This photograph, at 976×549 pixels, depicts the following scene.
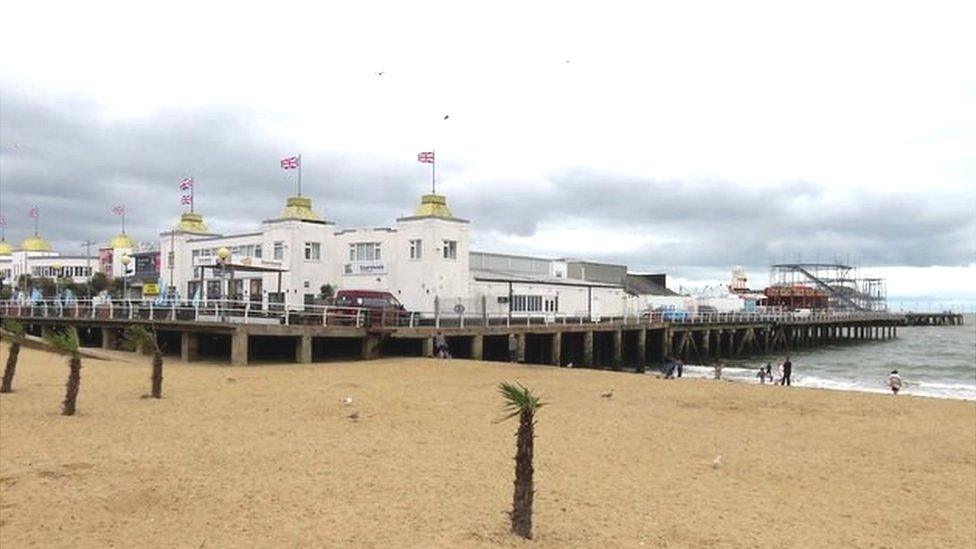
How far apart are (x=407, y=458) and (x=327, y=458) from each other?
3.63 ft

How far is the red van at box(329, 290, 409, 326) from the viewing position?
1187 inches

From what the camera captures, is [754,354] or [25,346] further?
[754,354]

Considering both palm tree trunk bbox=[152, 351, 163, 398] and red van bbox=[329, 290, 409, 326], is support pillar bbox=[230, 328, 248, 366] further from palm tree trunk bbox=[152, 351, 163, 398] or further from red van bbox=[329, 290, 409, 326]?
palm tree trunk bbox=[152, 351, 163, 398]

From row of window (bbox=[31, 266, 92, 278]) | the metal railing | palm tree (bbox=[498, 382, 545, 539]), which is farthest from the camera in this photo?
row of window (bbox=[31, 266, 92, 278])

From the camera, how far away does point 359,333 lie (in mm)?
28734

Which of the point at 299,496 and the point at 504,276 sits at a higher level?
the point at 504,276

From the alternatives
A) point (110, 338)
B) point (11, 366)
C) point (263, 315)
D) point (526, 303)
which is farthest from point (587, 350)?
point (11, 366)

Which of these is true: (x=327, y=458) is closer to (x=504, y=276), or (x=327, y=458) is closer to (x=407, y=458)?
(x=407, y=458)

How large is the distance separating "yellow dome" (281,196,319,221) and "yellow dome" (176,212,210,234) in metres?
13.2

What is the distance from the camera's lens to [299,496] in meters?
8.92

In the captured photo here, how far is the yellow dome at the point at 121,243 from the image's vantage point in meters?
82.2

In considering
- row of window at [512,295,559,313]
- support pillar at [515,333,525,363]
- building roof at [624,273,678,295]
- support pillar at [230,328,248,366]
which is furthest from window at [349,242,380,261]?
building roof at [624,273,678,295]

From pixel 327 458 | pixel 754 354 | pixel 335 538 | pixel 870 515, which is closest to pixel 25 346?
pixel 327 458

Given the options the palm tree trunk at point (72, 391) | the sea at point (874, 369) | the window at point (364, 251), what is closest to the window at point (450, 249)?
the window at point (364, 251)
